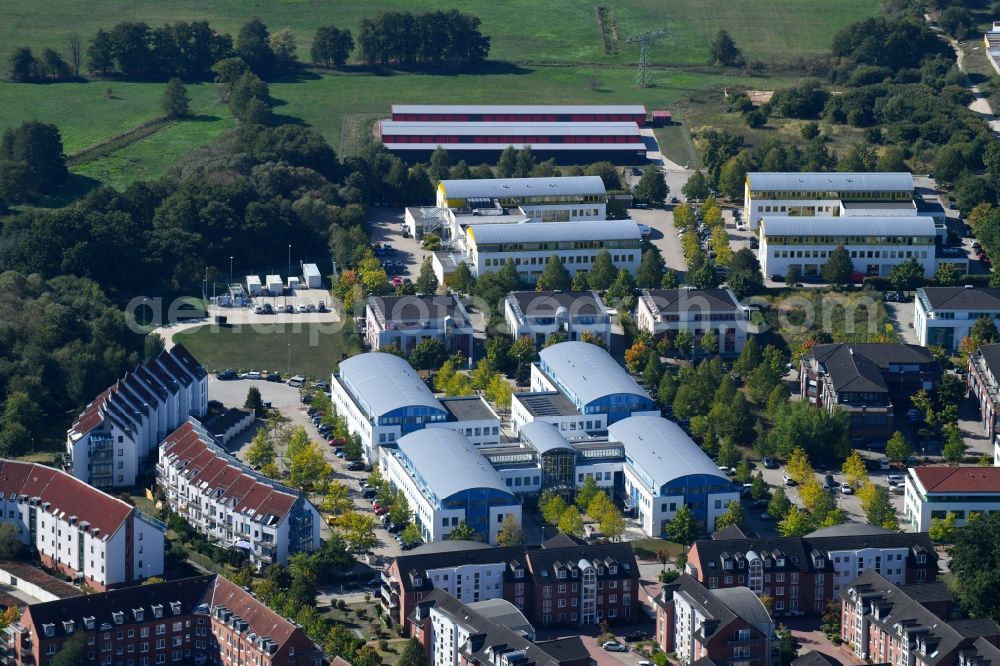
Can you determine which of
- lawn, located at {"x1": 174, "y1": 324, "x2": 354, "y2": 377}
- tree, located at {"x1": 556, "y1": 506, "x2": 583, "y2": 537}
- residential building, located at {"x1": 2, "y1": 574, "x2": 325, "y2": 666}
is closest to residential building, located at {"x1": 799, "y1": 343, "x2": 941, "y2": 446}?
tree, located at {"x1": 556, "y1": 506, "x2": 583, "y2": 537}

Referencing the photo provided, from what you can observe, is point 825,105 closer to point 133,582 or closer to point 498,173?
point 498,173

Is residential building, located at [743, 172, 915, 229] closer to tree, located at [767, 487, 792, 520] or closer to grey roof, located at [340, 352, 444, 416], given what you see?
grey roof, located at [340, 352, 444, 416]

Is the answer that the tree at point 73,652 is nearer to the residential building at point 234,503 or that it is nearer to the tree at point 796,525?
the residential building at point 234,503

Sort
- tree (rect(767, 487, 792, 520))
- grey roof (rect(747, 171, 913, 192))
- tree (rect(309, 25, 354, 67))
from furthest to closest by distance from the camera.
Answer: tree (rect(309, 25, 354, 67))
grey roof (rect(747, 171, 913, 192))
tree (rect(767, 487, 792, 520))

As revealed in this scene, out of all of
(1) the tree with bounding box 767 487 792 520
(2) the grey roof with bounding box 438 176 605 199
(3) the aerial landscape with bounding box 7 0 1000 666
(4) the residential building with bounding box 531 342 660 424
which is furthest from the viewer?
(2) the grey roof with bounding box 438 176 605 199

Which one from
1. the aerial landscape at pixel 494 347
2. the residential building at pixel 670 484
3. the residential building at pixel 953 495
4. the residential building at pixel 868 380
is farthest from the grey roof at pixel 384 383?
the residential building at pixel 953 495

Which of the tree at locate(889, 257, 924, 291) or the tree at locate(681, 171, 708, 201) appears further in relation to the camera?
the tree at locate(681, 171, 708, 201)

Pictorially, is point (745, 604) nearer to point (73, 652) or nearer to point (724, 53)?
point (73, 652)
